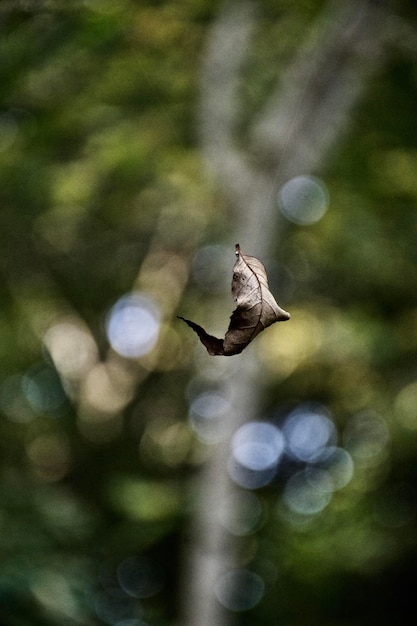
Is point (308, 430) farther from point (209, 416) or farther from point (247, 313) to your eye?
point (247, 313)

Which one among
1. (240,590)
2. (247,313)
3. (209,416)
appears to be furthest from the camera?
(209,416)

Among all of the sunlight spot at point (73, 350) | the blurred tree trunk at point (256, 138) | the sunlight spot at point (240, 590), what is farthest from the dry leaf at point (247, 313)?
the sunlight spot at point (73, 350)

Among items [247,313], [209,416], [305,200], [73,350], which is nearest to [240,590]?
[209,416]

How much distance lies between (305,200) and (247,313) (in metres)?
3.89

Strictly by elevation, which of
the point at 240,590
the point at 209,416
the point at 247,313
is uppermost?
the point at 247,313

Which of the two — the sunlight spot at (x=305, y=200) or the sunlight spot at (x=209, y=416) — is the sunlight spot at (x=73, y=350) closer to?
the sunlight spot at (x=209, y=416)

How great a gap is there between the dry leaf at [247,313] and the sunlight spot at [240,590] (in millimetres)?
3081

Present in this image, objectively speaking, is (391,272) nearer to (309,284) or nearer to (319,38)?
(309,284)

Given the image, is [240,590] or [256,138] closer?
[256,138]

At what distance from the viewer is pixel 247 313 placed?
0.77 m

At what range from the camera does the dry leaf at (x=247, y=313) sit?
0.75m

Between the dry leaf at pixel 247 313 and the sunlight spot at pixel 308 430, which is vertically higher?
the dry leaf at pixel 247 313

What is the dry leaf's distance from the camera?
75 cm

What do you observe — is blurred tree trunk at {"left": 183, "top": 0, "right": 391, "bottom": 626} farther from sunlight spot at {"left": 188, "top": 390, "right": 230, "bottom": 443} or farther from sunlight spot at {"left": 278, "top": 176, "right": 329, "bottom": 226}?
sunlight spot at {"left": 278, "top": 176, "right": 329, "bottom": 226}
